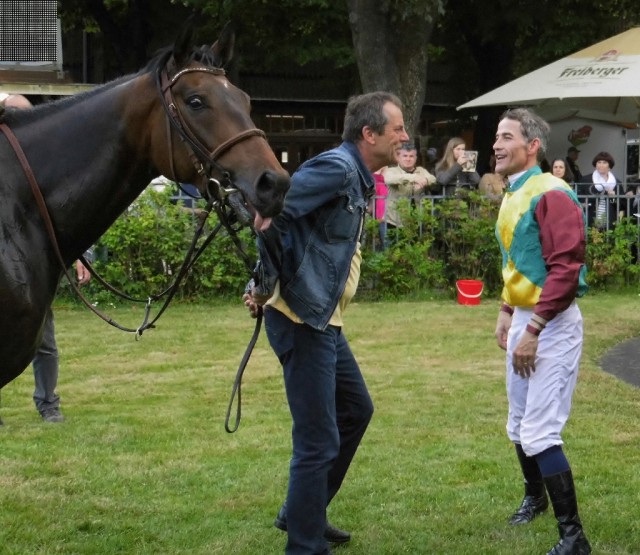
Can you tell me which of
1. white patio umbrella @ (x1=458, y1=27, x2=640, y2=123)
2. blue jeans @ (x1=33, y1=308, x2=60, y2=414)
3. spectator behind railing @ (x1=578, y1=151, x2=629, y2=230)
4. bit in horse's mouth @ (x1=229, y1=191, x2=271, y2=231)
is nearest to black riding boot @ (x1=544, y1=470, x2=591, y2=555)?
bit in horse's mouth @ (x1=229, y1=191, x2=271, y2=231)

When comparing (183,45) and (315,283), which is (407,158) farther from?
(183,45)

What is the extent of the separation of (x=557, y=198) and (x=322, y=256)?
3.89ft

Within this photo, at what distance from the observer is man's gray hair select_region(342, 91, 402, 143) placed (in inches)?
182

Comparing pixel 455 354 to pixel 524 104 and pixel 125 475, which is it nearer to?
pixel 125 475

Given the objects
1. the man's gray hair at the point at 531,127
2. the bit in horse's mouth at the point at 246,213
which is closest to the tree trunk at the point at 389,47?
the man's gray hair at the point at 531,127

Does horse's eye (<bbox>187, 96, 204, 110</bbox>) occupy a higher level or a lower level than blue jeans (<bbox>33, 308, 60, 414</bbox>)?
higher

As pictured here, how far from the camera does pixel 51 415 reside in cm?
766

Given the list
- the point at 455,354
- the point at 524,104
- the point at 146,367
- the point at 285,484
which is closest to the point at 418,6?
the point at 524,104

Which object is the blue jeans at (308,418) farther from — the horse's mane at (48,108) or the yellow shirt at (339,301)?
the horse's mane at (48,108)

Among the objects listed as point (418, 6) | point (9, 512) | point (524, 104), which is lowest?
point (9, 512)

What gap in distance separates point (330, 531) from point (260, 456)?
5.31 feet

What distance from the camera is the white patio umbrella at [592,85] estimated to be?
14.9 meters

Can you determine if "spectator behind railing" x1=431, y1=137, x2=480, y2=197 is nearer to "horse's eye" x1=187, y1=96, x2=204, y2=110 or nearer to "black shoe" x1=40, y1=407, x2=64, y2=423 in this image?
"black shoe" x1=40, y1=407, x2=64, y2=423

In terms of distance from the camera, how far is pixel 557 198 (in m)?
4.88
